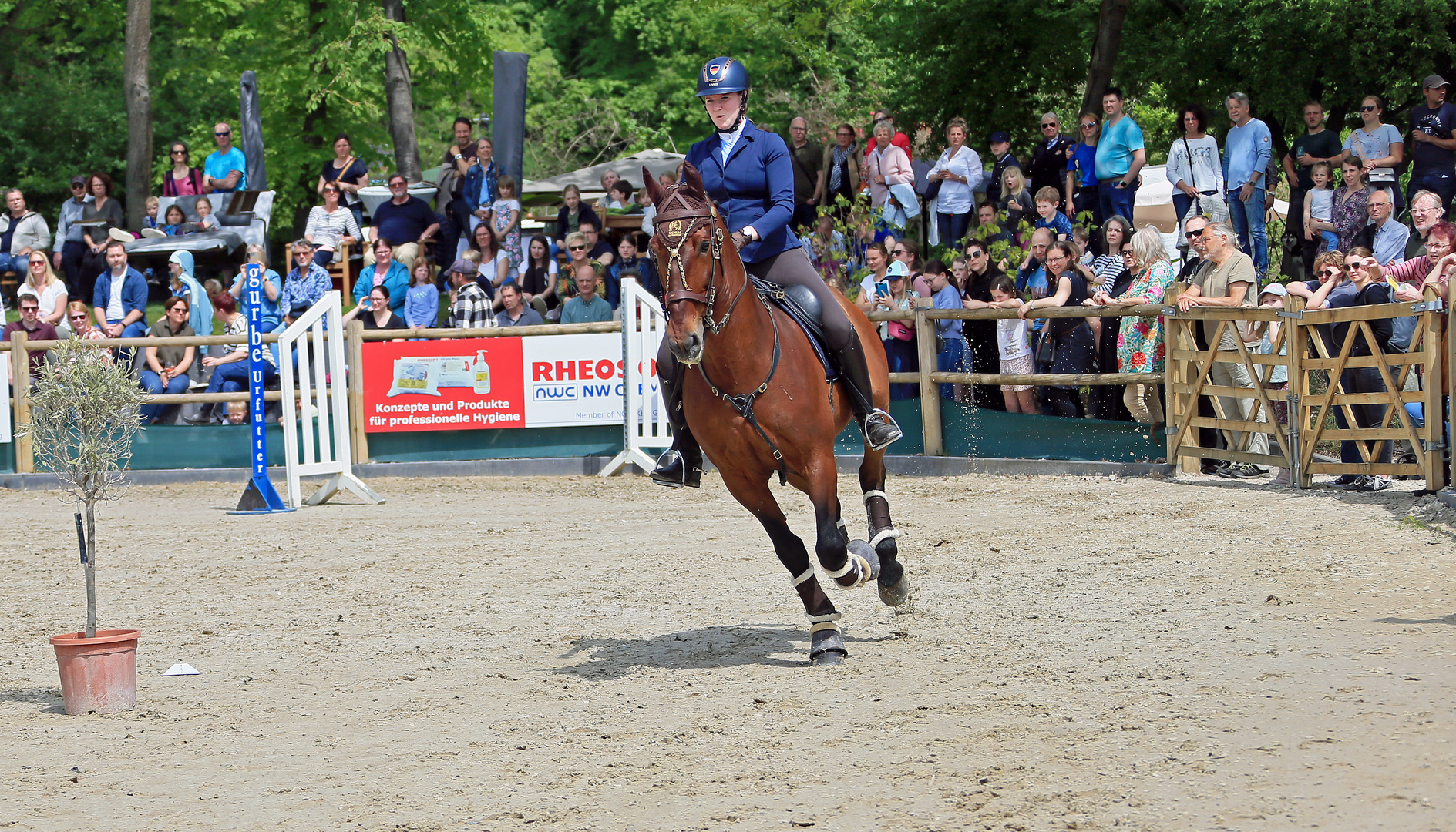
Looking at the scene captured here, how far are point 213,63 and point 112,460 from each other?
26.5 metres

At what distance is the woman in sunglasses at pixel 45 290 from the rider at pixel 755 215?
12939mm

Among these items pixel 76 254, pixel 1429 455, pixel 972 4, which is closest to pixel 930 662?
pixel 1429 455

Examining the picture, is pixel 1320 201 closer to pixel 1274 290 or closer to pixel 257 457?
pixel 1274 290

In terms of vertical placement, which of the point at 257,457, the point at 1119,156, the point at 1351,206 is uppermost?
the point at 1119,156

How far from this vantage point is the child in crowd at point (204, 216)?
2262cm

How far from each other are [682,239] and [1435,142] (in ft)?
36.3

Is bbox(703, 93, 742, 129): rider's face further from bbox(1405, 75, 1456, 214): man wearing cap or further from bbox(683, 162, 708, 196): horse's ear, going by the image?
bbox(1405, 75, 1456, 214): man wearing cap

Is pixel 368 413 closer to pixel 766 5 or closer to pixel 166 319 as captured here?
pixel 166 319

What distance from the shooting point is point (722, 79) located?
24.0ft

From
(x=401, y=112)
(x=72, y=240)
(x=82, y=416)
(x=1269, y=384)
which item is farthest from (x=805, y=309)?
(x=401, y=112)

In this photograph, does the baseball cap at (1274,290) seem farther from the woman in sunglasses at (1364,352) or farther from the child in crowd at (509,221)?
the child in crowd at (509,221)

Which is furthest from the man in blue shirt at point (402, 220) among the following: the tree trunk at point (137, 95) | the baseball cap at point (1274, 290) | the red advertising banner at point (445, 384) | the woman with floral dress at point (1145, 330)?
the baseball cap at point (1274, 290)

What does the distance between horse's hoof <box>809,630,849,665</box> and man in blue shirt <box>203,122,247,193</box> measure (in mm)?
18559

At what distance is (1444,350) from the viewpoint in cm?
1056
